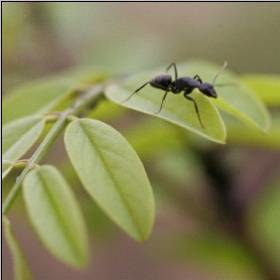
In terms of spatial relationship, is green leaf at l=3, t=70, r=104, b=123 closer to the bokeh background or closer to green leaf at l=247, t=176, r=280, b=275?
the bokeh background

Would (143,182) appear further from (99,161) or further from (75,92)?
(75,92)

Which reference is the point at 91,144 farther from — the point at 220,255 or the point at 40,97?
the point at 220,255

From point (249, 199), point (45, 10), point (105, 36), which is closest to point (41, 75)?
point (45, 10)

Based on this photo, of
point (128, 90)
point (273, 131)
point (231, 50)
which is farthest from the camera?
point (231, 50)

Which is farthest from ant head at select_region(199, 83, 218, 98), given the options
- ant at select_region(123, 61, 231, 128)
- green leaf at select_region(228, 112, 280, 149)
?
green leaf at select_region(228, 112, 280, 149)

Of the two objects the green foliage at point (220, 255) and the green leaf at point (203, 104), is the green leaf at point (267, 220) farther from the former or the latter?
the green leaf at point (203, 104)

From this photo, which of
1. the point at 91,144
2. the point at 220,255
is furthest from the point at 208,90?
the point at 220,255

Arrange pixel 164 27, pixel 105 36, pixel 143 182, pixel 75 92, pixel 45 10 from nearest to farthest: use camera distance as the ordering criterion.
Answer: pixel 143 182 → pixel 75 92 → pixel 45 10 → pixel 105 36 → pixel 164 27

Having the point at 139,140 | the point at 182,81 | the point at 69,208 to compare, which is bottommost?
the point at 139,140
